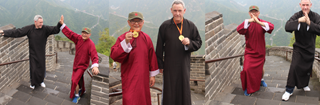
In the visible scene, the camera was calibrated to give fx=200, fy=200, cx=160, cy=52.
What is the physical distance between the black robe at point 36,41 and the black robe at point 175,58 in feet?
8.24

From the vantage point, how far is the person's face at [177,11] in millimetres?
2014

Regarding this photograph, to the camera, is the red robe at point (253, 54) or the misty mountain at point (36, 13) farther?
the misty mountain at point (36, 13)

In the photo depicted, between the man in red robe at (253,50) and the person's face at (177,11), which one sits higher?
the person's face at (177,11)

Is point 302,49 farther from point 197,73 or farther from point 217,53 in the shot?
point 197,73

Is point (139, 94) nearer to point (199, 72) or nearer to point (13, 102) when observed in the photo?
point (199, 72)

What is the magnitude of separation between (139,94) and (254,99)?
2.22m

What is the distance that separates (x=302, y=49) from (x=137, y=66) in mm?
3008

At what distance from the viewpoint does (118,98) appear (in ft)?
10.4

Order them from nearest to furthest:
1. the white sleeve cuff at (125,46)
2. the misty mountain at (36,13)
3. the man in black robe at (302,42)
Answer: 1. the white sleeve cuff at (125,46)
2. the man in black robe at (302,42)
3. the misty mountain at (36,13)

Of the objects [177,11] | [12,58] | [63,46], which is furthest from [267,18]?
[177,11]

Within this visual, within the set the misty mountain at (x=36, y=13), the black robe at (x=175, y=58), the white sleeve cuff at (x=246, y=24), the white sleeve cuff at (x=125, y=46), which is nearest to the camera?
the white sleeve cuff at (x=125, y=46)

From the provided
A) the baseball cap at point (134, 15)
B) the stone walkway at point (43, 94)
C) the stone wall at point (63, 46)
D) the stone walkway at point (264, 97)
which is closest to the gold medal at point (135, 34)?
the baseball cap at point (134, 15)

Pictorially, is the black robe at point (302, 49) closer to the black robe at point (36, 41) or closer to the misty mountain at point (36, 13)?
the black robe at point (36, 41)

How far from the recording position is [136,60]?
6.65ft
